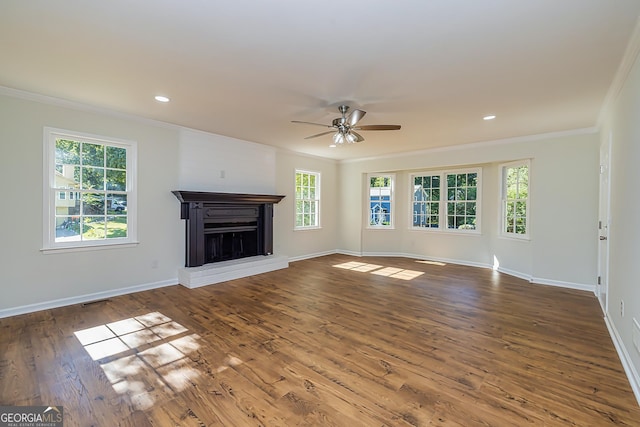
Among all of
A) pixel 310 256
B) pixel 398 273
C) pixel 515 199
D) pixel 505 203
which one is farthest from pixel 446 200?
pixel 310 256

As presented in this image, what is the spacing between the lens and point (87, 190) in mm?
4016

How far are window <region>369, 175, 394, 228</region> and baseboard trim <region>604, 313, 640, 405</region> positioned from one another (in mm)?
4924

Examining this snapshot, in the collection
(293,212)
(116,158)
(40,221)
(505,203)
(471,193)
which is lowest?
(40,221)

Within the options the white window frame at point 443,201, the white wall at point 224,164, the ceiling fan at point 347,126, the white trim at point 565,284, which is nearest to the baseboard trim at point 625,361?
the white trim at point 565,284

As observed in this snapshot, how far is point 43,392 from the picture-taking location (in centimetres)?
205

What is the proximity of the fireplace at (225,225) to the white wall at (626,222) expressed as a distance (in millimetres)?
5063

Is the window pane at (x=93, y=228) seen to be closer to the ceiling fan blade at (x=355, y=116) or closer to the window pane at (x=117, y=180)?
the window pane at (x=117, y=180)

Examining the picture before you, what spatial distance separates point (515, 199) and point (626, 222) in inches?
134

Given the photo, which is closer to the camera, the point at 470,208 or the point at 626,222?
the point at 626,222

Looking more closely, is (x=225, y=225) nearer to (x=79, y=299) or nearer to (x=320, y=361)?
(x=79, y=299)

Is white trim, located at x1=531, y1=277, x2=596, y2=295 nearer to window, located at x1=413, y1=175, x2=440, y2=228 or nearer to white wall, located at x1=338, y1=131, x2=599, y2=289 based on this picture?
white wall, located at x1=338, y1=131, x2=599, y2=289

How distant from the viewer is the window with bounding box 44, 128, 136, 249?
373 centimetres

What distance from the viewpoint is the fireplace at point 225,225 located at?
4.93 meters

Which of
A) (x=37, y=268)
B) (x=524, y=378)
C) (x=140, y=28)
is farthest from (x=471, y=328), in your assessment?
(x=37, y=268)
